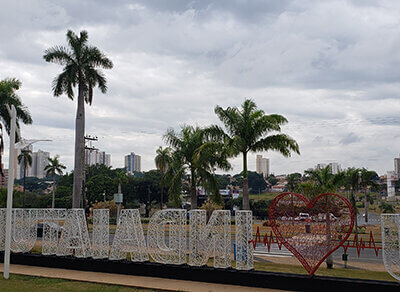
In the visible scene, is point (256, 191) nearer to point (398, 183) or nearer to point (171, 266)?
point (398, 183)

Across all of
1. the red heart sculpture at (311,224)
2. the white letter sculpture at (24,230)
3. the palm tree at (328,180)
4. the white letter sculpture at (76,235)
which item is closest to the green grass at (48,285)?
the white letter sculpture at (76,235)

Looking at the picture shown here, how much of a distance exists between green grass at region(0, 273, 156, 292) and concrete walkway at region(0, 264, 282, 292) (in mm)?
330

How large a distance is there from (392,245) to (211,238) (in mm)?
5592

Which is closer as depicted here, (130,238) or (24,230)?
(130,238)

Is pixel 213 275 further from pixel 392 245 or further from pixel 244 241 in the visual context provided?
pixel 392 245

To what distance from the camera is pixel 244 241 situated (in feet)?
43.0

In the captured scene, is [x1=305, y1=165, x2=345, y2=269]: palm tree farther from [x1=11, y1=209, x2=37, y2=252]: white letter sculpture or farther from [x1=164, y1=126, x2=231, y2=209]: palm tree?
[x1=11, y1=209, x2=37, y2=252]: white letter sculpture

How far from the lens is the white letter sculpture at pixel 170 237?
14.2 metres

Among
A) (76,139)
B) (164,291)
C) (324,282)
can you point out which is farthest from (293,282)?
(76,139)

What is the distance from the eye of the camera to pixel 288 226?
493 inches

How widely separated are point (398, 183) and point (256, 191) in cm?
4783

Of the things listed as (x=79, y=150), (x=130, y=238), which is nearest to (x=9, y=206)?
(x=130, y=238)

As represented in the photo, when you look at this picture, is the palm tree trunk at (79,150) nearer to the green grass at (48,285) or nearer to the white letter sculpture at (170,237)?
the green grass at (48,285)

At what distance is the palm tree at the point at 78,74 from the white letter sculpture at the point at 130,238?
900 cm
